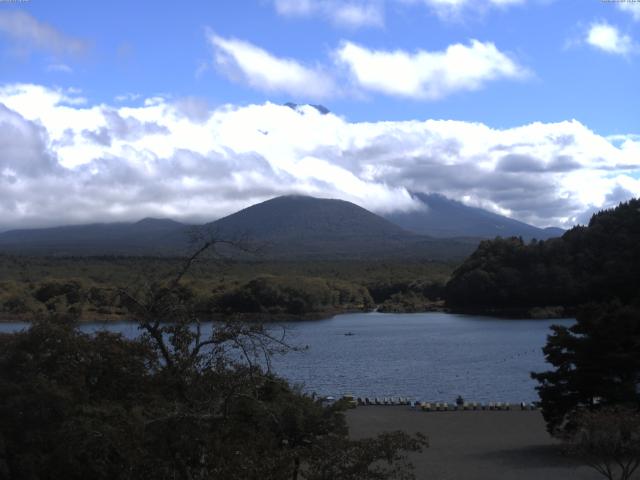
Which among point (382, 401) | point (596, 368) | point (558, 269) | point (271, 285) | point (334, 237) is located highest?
point (334, 237)

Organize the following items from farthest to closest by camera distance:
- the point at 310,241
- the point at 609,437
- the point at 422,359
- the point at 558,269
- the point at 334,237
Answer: the point at 334,237, the point at 310,241, the point at 558,269, the point at 422,359, the point at 609,437

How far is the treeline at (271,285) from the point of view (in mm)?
66938

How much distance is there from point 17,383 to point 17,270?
3391 inches

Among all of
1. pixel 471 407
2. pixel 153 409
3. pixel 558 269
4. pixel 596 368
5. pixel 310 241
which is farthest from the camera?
pixel 310 241

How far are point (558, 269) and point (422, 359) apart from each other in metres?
30.7

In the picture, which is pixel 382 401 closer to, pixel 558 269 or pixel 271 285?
pixel 558 269

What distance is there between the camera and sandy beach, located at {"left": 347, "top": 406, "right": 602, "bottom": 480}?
15.4 metres

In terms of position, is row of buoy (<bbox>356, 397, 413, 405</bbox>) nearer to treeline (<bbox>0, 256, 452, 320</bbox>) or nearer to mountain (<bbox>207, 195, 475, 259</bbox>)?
treeline (<bbox>0, 256, 452, 320</bbox>)

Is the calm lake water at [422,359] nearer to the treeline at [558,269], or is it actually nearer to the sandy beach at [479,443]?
the sandy beach at [479,443]

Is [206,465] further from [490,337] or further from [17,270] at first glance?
[17,270]

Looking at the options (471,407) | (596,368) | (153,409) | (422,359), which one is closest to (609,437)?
(596,368)

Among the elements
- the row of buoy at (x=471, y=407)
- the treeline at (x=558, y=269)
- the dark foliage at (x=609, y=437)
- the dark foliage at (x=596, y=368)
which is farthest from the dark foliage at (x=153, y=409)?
the treeline at (x=558, y=269)

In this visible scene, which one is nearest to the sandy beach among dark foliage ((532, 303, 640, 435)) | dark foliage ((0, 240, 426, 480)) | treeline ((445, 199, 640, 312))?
dark foliage ((532, 303, 640, 435))

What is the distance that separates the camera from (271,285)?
71688mm
